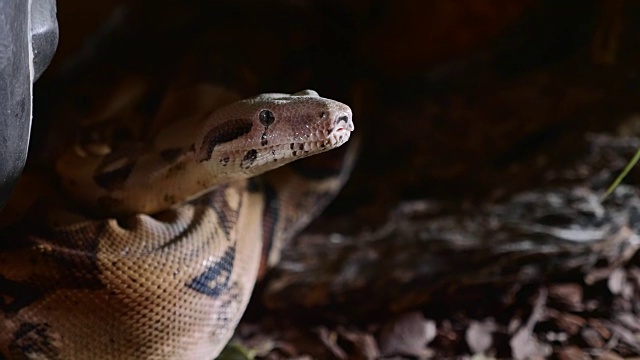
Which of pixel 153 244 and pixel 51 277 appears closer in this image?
pixel 51 277

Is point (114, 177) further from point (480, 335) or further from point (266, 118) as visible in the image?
point (480, 335)

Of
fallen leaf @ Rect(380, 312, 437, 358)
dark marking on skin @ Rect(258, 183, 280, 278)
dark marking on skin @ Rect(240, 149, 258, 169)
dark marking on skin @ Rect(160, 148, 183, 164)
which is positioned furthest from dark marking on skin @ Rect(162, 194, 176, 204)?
fallen leaf @ Rect(380, 312, 437, 358)

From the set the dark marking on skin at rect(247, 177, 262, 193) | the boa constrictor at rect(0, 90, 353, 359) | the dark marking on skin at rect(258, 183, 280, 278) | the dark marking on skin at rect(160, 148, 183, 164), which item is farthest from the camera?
the dark marking on skin at rect(258, 183, 280, 278)

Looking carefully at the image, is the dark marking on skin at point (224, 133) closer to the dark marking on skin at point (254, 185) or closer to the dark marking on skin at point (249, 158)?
→ the dark marking on skin at point (249, 158)

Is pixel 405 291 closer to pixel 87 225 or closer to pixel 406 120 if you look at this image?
pixel 87 225

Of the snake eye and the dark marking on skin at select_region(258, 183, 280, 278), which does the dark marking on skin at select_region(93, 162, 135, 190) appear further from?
the dark marking on skin at select_region(258, 183, 280, 278)

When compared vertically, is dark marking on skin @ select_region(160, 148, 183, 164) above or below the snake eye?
below

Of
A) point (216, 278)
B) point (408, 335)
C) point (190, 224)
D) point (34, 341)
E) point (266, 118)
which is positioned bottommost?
point (408, 335)

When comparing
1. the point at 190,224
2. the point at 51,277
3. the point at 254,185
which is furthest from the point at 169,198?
the point at 254,185
